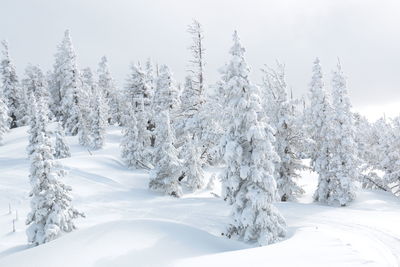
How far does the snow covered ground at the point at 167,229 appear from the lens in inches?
525

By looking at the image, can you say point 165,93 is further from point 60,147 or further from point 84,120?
point 60,147

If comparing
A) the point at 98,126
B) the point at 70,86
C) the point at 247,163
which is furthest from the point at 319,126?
the point at 70,86

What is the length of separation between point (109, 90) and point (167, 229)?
66648 mm

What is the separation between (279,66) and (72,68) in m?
38.8

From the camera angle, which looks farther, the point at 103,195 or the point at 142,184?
the point at 142,184

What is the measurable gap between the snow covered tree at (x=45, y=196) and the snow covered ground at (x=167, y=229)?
1955 millimetres

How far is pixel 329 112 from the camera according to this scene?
34.0 meters

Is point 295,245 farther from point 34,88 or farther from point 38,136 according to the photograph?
point 34,88

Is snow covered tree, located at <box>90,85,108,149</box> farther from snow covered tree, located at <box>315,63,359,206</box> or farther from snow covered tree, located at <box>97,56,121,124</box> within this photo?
snow covered tree, located at <box>315,63,359,206</box>

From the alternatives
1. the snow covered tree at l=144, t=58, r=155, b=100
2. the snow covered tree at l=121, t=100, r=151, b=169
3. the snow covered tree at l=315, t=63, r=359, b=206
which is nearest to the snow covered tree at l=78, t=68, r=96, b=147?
the snow covered tree at l=144, t=58, r=155, b=100

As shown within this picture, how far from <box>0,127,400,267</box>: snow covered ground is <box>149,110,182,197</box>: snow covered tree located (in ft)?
4.05

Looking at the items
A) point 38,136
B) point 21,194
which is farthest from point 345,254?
point 21,194

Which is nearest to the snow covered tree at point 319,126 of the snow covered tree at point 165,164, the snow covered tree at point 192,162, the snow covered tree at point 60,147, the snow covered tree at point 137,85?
the snow covered tree at point 192,162

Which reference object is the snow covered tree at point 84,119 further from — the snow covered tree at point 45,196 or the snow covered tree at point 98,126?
the snow covered tree at point 45,196
